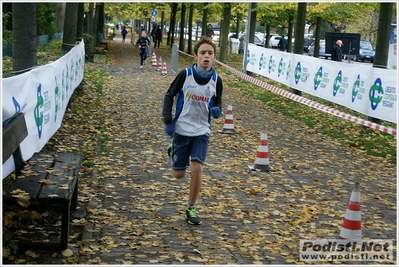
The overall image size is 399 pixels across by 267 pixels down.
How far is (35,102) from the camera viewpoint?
26.1 feet

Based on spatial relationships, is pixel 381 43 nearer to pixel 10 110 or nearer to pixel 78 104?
pixel 78 104

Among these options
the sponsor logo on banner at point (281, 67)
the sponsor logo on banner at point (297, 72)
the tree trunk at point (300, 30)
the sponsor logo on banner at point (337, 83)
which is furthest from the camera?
the tree trunk at point (300, 30)

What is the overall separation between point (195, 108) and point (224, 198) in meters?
1.75

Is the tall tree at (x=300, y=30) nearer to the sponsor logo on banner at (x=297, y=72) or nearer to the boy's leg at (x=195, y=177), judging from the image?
the sponsor logo on banner at (x=297, y=72)

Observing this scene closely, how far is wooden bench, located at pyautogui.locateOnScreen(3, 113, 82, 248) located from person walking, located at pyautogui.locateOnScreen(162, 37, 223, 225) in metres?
1.23

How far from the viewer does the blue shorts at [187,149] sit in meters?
6.89

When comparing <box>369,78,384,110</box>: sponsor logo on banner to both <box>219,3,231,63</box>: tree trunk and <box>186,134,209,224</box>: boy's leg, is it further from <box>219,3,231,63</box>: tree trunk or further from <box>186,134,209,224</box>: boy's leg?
<box>219,3,231,63</box>: tree trunk

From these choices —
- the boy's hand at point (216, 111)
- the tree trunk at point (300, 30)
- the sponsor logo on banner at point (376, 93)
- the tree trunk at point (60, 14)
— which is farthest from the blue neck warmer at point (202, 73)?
the tree trunk at point (60, 14)

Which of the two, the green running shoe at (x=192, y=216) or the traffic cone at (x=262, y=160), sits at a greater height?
the traffic cone at (x=262, y=160)

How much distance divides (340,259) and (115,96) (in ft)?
45.3

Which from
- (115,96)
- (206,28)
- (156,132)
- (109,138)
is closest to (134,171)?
(109,138)

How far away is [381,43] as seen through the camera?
50.0 ft

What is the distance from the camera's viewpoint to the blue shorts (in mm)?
6895

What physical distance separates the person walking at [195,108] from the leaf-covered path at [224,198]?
25.5 inches
